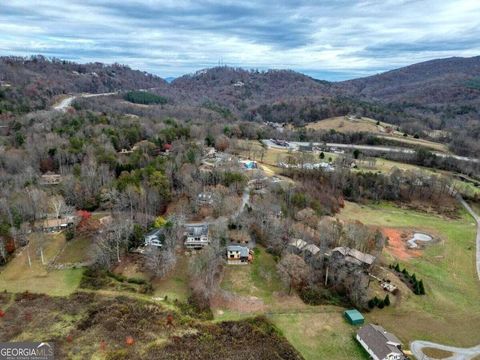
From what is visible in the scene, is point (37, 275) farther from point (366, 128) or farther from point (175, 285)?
point (366, 128)

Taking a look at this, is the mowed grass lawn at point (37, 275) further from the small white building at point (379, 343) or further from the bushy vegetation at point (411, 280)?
the bushy vegetation at point (411, 280)

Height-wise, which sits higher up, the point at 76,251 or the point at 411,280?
the point at 76,251

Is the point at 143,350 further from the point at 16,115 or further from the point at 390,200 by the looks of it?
the point at 16,115

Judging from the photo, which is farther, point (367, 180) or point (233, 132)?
point (233, 132)

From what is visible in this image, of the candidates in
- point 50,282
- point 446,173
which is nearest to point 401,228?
point 446,173

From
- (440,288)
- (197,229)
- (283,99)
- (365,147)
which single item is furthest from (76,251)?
(283,99)

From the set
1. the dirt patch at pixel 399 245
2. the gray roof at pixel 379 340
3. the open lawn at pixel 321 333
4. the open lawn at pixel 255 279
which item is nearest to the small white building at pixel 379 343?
the gray roof at pixel 379 340
